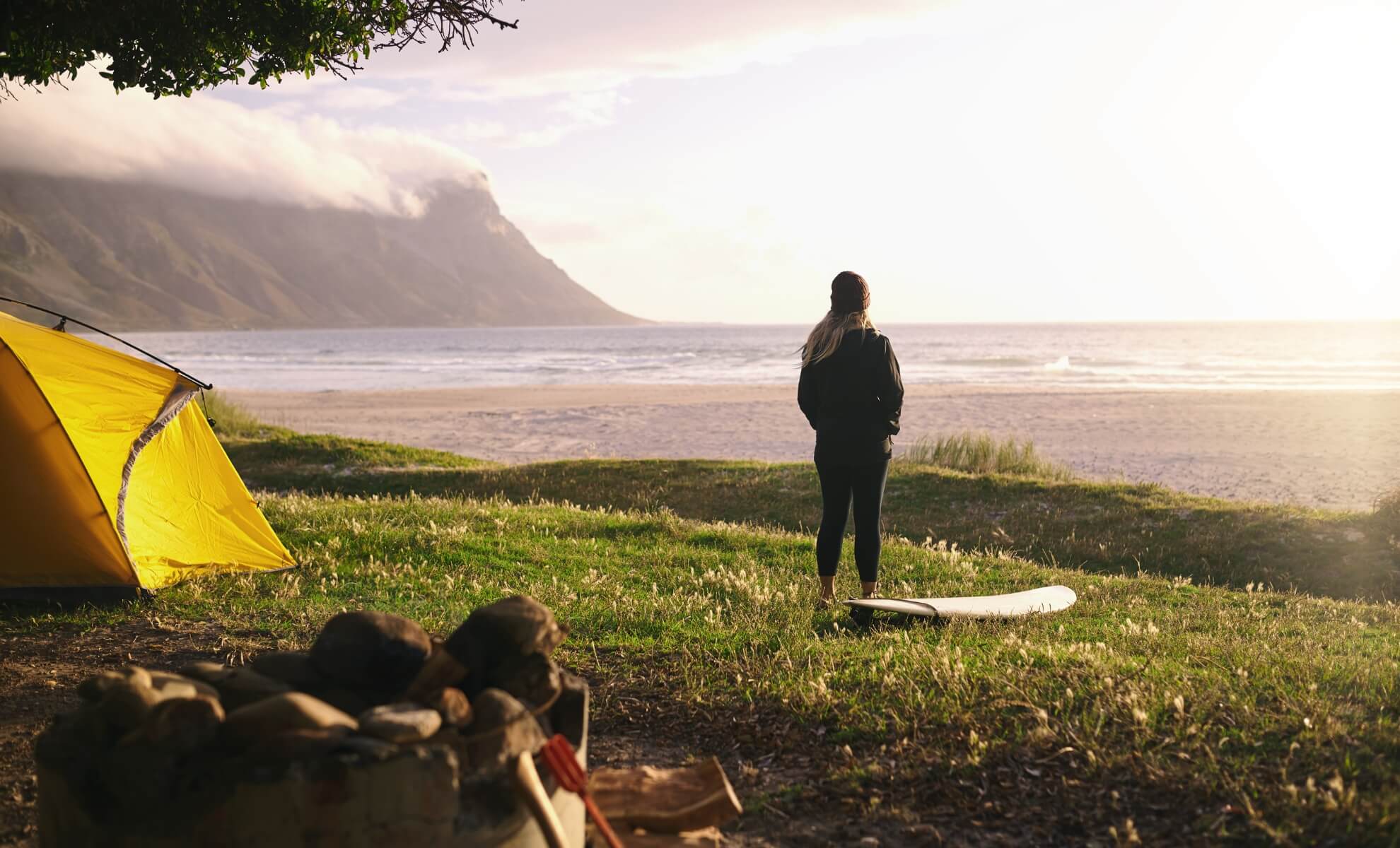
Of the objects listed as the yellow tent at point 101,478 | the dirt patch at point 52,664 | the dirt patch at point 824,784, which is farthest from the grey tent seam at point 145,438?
the dirt patch at point 824,784

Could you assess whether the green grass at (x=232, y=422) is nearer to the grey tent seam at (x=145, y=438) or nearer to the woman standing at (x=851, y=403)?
the grey tent seam at (x=145, y=438)

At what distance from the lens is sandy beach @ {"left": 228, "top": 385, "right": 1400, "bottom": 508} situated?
75.5 ft

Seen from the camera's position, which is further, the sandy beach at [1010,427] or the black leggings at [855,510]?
the sandy beach at [1010,427]

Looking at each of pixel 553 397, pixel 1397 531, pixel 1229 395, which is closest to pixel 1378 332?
pixel 1229 395

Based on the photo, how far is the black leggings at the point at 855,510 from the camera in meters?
7.94

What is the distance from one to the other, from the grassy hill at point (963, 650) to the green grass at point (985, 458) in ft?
13.1

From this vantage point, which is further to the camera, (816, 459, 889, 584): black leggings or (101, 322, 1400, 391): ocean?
(101, 322, 1400, 391): ocean

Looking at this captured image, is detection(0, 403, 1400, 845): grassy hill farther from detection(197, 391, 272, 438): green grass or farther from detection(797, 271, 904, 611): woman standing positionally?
detection(197, 391, 272, 438): green grass

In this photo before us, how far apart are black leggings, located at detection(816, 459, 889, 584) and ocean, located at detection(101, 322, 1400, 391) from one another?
1894 inches

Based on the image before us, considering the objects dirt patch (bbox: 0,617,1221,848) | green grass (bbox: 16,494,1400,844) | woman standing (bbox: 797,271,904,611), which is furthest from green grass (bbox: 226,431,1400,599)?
dirt patch (bbox: 0,617,1221,848)

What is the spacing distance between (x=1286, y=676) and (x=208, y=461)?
9.65 m

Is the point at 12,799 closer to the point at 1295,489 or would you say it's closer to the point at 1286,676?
the point at 1286,676

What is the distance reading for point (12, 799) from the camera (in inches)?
192

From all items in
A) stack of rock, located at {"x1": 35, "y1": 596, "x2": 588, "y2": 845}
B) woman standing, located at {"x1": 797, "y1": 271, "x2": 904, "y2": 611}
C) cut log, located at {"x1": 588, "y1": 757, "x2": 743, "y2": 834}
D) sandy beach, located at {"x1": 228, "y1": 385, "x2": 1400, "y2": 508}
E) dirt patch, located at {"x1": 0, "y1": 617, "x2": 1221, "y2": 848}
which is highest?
woman standing, located at {"x1": 797, "y1": 271, "x2": 904, "y2": 611}
